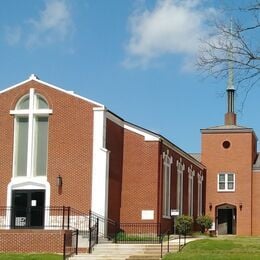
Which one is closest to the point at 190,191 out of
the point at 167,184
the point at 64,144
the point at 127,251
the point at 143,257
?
the point at 167,184

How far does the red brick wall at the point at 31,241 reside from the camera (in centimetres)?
3306

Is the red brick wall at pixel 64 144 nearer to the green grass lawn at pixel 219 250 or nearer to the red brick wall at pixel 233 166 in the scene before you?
the green grass lawn at pixel 219 250

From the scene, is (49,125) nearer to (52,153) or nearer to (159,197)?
(52,153)

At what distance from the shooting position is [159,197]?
42719 mm

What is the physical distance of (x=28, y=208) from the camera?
3906 cm

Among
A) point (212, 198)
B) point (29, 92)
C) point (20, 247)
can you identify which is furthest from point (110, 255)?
point (212, 198)

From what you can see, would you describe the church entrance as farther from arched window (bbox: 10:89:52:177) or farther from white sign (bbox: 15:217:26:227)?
white sign (bbox: 15:217:26:227)

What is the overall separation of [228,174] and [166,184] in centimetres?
1729

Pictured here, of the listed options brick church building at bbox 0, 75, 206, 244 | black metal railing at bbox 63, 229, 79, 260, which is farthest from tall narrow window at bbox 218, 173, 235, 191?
black metal railing at bbox 63, 229, 79, 260

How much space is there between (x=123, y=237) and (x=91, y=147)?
5.35m

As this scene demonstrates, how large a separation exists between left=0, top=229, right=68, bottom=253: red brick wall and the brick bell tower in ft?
98.6

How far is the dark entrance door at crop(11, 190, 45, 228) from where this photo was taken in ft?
126

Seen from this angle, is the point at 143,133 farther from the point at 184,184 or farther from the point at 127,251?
the point at 127,251

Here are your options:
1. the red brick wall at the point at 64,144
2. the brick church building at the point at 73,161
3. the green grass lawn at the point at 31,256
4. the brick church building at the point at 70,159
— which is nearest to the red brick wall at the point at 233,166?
the brick church building at the point at 73,161
